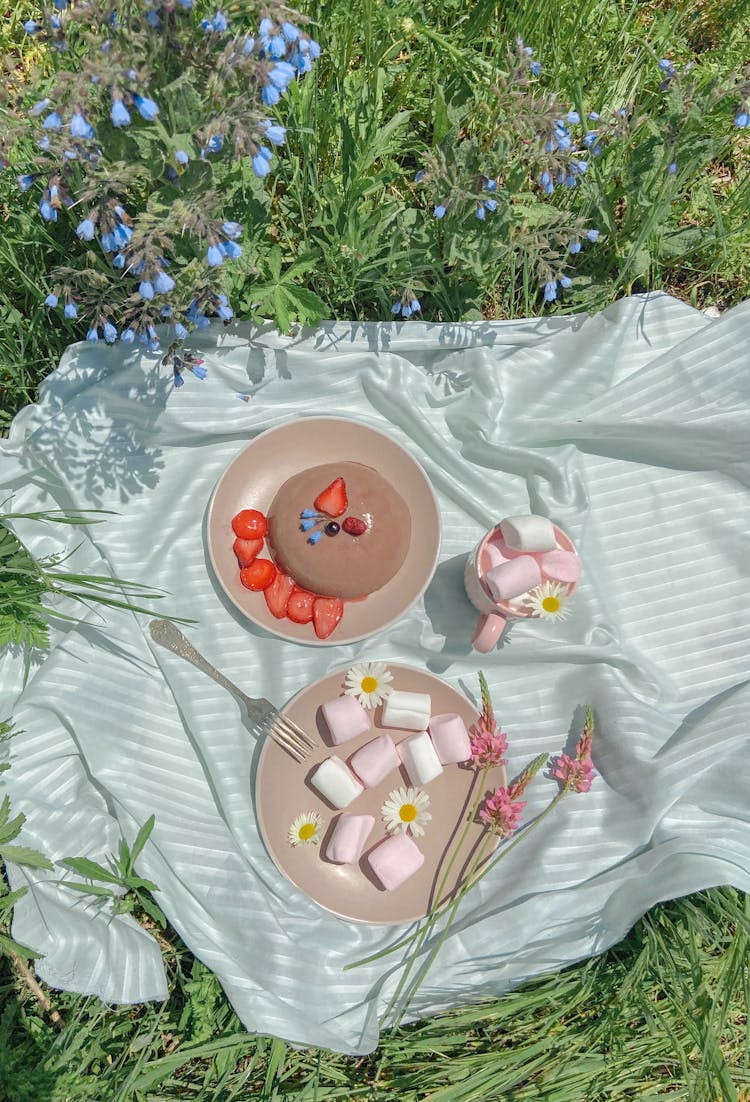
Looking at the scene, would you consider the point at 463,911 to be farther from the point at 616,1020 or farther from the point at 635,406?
the point at 635,406

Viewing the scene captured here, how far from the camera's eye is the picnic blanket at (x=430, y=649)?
79.5 inches

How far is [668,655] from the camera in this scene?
2186 millimetres

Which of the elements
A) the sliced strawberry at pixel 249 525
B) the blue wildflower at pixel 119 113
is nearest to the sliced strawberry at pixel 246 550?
the sliced strawberry at pixel 249 525

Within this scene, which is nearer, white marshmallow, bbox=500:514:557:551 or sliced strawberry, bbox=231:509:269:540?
white marshmallow, bbox=500:514:557:551

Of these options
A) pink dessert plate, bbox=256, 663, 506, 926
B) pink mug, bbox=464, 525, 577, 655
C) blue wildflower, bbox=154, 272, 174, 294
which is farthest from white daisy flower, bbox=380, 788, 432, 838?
blue wildflower, bbox=154, 272, 174, 294

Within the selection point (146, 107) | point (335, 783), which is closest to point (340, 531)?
point (335, 783)

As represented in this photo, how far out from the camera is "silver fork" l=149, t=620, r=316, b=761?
2033 mm

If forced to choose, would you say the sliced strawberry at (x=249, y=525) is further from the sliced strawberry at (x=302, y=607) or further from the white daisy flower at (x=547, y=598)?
the white daisy flower at (x=547, y=598)

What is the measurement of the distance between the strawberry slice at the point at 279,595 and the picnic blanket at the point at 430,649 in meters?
0.14

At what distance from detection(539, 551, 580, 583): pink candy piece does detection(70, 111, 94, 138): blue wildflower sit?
1.23 meters

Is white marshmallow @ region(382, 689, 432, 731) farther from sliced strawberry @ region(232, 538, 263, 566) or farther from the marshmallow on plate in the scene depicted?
sliced strawberry @ region(232, 538, 263, 566)

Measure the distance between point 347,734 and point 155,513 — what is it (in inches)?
30.2

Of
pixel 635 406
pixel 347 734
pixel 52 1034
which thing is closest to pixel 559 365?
pixel 635 406

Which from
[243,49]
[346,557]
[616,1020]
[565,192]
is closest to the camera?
[243,49]
